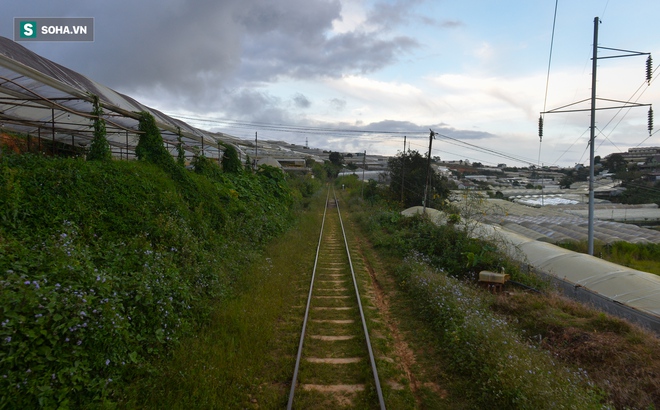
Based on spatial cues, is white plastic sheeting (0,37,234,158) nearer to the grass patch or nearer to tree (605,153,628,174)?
the grass patch

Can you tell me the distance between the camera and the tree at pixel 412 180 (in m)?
32.5

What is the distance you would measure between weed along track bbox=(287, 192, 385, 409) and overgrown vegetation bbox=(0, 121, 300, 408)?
188 centimetres

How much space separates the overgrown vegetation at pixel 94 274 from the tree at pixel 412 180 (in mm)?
24083

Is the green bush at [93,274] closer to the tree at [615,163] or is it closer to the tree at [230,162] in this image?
the tree at [230,162]

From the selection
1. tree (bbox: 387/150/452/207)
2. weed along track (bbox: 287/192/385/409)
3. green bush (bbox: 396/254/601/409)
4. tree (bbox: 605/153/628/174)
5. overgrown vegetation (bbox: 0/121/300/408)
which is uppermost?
tree (bbox: 605/153/628/174)

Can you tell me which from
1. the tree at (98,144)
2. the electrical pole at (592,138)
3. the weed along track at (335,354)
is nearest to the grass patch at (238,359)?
the weed along track at (335,354)

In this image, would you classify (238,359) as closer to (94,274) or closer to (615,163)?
(94,274)

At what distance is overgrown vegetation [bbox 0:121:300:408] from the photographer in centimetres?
404

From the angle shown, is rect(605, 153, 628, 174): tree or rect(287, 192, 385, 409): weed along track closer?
rect(287, 192, 385, 409): weed along track

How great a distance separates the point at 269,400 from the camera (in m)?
5.15

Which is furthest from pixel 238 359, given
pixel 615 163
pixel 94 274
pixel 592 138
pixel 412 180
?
pixel 615 163

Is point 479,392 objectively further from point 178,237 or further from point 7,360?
point 178,237

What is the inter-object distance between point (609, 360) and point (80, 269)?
312 inches

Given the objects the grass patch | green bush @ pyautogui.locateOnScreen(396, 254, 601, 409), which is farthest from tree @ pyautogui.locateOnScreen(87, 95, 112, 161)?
green bush @ pyautogui.locateOnScreen(396, 254, 601, 409)
